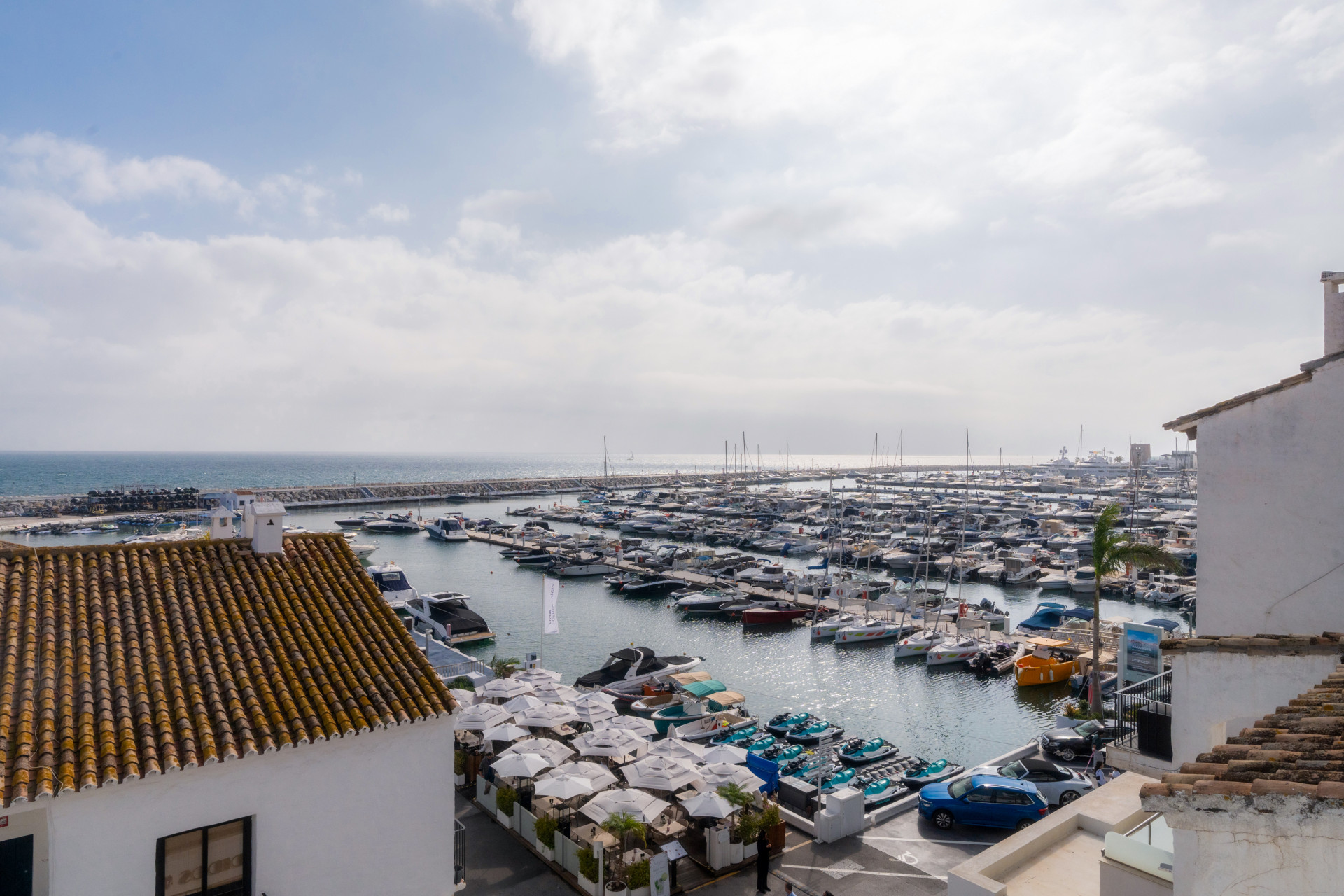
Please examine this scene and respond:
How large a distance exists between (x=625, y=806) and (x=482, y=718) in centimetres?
678

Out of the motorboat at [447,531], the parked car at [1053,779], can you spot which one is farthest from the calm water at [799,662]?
the motorboat at [447,531]

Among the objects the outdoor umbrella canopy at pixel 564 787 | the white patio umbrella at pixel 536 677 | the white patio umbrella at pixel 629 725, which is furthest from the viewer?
the white patio umbrella at pixel 536 677

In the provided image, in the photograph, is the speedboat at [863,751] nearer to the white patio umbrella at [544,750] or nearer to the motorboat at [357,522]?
the white patio umbrella at [544,750]

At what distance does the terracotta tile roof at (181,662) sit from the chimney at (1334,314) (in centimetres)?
1356

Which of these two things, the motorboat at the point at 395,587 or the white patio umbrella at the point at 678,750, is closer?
the white patio umbrella at the point at 678,750

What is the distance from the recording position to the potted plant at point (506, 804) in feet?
52.5

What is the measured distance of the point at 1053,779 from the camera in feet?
58.8

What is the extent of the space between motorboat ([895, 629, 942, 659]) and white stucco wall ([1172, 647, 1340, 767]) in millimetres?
29962

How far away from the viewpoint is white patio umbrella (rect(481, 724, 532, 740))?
18609 millimetres

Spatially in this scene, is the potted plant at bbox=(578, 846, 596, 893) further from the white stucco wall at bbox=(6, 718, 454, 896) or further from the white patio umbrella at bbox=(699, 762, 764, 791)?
the white stucco wall at bbox=(6, 718, 454, 896)

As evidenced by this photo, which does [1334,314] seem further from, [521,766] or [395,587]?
[395,587]

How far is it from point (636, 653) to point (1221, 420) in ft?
83.8

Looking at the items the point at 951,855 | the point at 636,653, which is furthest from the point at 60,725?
the point at 636,653

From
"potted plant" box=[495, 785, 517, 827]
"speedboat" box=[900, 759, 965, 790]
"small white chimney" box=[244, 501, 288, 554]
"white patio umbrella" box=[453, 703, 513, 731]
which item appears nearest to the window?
"small white chimney" box=[244, 501, 288, 554]
